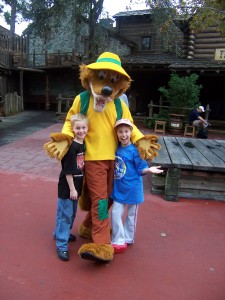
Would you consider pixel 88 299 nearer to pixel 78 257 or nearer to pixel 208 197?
pixel 78 257

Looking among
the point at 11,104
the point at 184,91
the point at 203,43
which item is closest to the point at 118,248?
the point at 184,91

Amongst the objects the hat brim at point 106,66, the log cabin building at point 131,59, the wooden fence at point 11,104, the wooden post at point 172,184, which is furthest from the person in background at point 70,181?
the wooden fence at point 11,104

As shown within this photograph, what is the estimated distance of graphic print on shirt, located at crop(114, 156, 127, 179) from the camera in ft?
8.59

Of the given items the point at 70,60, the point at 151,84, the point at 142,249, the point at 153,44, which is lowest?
the point at 142,249

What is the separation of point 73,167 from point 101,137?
1.24 feet

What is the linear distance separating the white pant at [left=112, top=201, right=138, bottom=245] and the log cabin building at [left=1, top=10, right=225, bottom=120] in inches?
417

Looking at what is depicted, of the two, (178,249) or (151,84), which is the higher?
(151,84)

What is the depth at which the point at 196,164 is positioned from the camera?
12.9ft

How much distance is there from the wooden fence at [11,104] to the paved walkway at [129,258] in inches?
434

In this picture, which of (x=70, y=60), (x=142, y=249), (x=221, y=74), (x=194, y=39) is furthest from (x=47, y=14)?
(x=142, y=249)

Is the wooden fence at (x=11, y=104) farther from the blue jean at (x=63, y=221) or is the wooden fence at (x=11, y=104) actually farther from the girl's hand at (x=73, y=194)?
the girl's hand at (x=73, y=194)

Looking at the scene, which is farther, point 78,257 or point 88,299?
point 78,257

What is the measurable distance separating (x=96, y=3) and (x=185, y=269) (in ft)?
51.8

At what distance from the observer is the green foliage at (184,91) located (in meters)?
10.8
